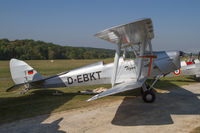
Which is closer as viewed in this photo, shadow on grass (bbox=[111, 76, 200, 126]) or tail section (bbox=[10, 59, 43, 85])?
shadow on grass (bbox=[111, 76, 200, 126])

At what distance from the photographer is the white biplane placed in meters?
5.45

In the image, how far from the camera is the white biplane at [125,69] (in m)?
5.45

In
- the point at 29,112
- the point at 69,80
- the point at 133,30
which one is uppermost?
the point at 133,30

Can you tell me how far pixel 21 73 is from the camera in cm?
750

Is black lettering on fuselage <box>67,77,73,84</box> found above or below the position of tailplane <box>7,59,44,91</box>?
below

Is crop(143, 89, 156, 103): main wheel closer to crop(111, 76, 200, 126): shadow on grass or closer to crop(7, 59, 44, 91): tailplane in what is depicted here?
crop(111, 76, 200, 126): shadow on grass

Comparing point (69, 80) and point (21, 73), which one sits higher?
point (21, 73)

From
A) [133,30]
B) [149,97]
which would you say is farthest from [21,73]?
[149,97]

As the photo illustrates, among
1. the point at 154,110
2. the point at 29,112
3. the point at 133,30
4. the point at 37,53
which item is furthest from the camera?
the point at 37,53

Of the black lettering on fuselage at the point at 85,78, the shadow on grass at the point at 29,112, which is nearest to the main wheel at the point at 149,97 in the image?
the black lettering on fuselage at the point at 85,78

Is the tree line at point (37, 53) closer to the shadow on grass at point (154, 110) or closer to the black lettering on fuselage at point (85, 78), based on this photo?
the black lettering on fuselage at point (85, 78)

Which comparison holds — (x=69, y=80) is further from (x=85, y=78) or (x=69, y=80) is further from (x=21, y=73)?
(x=21, y=73)

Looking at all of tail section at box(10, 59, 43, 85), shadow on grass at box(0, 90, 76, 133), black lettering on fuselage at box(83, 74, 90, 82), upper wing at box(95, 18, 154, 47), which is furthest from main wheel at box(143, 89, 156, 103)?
tail section at box(10, 59, 43, 85)

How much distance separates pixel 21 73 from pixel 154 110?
596 cm
